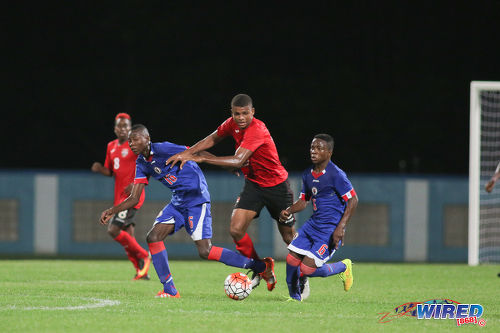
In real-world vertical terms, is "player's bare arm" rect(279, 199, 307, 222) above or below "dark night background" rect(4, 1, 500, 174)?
below

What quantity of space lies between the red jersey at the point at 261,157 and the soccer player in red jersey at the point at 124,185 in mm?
2617

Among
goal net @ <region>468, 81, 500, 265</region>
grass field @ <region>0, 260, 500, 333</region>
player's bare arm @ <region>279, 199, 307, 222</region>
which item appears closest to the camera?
grass field @ <region>0, 260, 500, 333</region>

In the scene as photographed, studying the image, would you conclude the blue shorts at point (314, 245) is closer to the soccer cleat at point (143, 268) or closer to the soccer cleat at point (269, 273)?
the soccer cleat at point (269, 273)

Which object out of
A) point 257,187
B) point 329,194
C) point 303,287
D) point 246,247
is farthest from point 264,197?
point 303,287

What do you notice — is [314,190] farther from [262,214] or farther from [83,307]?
[262,214]

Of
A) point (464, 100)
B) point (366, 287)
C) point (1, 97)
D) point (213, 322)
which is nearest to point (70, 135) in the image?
point (1, 97)

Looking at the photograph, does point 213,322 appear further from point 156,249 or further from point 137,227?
point 137,227

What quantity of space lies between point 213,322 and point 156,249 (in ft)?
6.89

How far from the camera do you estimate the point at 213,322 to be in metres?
6.66

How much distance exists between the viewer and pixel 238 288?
833 centimetres

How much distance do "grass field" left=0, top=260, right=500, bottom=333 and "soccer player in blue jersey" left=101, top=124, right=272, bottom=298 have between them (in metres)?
0.42

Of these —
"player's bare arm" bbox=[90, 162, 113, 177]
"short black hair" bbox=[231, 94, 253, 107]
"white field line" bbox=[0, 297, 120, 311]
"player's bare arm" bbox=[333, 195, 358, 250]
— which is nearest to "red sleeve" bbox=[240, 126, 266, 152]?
"short black hair" bbox=[231, 94, 253, 107]

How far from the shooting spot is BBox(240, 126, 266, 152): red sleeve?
8.59 metres

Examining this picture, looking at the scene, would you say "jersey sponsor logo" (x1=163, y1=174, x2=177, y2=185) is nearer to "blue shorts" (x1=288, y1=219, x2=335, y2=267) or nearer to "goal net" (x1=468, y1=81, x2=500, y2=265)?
"blue shorts" (x1=288, y1=219, x2=335, y2=267)
